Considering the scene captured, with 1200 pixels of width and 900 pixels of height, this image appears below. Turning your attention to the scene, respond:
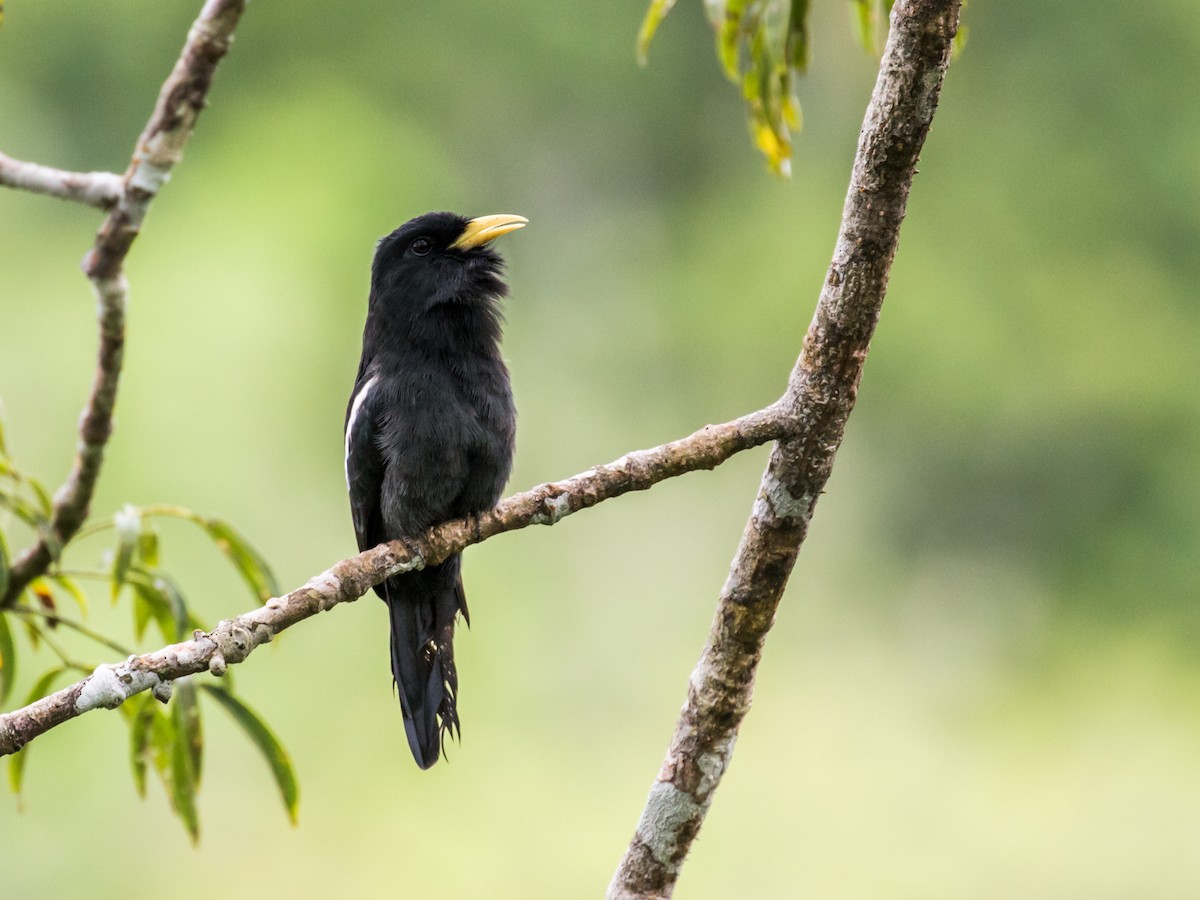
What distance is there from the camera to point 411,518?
9.83 feet

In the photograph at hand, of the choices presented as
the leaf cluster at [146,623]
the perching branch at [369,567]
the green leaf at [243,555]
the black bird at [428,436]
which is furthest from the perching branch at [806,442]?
the green leaf at [243,555]

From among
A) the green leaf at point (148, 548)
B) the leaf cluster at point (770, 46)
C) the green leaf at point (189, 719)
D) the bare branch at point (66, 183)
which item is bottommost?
the green leaf at point (189, 719)

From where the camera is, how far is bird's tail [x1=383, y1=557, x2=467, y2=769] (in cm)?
301

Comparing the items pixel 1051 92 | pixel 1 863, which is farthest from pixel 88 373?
pixel 1051 92

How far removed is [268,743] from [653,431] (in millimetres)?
8524

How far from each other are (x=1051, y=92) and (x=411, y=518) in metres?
11.8

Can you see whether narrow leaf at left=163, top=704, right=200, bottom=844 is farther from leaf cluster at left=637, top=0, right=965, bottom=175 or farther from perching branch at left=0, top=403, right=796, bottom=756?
leaf cluster at left=637, top=0, right=965, bottom=175

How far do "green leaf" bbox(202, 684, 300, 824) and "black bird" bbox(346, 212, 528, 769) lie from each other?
253mm

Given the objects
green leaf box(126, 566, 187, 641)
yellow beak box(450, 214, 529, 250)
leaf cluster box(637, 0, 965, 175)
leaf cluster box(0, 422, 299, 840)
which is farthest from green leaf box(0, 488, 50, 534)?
leaf cluster box(637, 0, 965, 175)

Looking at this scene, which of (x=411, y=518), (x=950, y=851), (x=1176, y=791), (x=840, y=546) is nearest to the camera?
(x=411, y=518)

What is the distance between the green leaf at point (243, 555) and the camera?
3.16 m

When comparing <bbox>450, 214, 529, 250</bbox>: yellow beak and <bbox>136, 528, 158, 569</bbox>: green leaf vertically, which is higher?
<bbox>450, 214, 529, 250</bbox>: yellow beak

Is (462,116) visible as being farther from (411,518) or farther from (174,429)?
(411,518)

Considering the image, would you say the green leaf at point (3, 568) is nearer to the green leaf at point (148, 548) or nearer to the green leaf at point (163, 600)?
the green leaf at point (163, 600)
